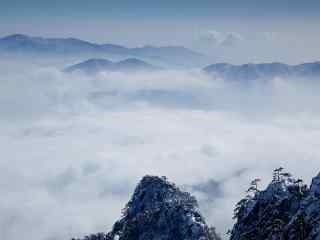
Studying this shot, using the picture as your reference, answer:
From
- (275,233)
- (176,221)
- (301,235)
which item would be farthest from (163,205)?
(301,235)

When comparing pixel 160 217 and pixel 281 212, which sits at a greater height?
pixel 160 217

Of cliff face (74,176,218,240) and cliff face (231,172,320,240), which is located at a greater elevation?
cliff face (74,176,218,240)

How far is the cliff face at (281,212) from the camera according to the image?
48.2 m

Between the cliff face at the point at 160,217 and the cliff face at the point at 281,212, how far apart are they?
93.2ft

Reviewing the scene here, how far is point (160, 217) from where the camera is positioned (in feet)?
335

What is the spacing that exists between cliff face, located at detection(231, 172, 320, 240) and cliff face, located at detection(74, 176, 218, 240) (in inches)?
1118

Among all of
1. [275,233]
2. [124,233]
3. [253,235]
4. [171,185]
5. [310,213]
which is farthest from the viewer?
[171,185]

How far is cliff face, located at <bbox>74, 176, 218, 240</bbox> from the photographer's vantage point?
316 feet

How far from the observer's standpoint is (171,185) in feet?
381

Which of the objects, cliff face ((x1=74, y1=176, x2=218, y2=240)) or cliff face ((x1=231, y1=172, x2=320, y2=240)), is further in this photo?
cliff face ((x1=74, y1=176, x2=218, y2=240))

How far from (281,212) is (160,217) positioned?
4581 cm

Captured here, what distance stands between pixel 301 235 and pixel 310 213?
3.89m

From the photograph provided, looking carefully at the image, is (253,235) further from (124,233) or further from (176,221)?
(124,233)

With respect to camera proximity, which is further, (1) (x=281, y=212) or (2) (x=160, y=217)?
(2) (x=160, y=217)
